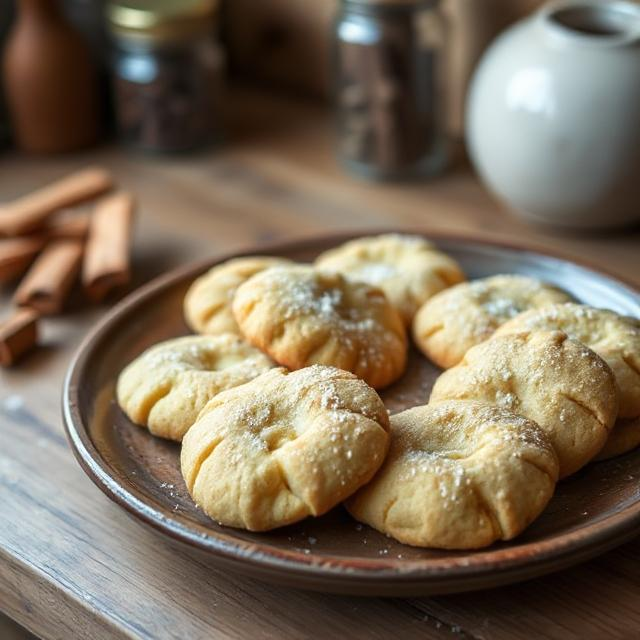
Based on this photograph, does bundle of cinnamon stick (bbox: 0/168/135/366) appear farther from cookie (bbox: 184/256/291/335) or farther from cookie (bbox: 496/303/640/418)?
cookie (bbox: 496/303/640/418)

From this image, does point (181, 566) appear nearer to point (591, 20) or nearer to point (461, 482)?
point (461, 482)

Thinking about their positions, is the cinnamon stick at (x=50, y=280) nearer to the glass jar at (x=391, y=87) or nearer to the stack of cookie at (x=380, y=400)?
the stack of cookie at (x=380, y=400)

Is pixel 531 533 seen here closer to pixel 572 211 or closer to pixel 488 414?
pixel 488 414

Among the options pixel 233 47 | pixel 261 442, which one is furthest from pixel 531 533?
pixel 233 47

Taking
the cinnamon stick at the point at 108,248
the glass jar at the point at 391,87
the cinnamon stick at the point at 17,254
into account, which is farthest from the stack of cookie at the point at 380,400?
the glass jar at the point at 391,87

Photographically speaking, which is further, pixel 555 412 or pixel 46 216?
pixel 46 216

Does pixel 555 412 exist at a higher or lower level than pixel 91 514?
higher
